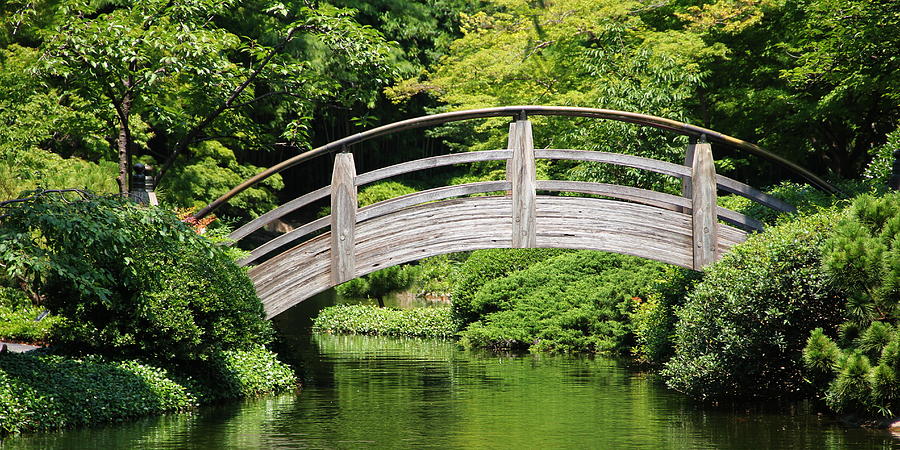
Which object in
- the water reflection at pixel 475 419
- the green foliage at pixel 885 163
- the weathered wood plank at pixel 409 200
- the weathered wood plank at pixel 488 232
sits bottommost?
the water reflection at pixel 475 419

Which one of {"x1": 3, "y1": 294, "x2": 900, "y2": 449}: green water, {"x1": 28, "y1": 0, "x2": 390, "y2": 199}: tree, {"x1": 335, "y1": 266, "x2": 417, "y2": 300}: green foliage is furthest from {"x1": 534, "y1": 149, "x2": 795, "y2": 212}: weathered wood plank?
{"x1": 335, "y1": 266, "x2": 417, "y2": 300}: green foliage

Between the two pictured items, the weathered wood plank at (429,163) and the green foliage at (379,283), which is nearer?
the weathered wood plank at (429,163)

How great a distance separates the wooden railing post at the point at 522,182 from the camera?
13305 mm

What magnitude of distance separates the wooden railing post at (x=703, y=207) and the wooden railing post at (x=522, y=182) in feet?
7.35

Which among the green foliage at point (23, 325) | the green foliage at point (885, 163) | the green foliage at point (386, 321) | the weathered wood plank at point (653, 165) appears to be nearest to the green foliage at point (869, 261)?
the weathered wood plank at point (653, 165)

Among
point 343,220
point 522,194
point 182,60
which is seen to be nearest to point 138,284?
point 343,220

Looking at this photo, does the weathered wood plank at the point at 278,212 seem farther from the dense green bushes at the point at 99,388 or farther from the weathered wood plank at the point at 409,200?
the dense green bushes at the point at 99,388

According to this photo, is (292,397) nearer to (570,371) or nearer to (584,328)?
(570,371)

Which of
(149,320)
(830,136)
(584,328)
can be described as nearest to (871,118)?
(830,136)

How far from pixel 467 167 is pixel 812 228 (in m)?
23.1

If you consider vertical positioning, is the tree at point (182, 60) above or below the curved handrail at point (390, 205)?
above

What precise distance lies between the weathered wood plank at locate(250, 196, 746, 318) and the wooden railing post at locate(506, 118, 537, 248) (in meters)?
0.12

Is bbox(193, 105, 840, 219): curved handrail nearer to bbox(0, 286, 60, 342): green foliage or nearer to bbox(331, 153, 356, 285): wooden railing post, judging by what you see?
bbox(331, 153, 356, 285): wooden railing post

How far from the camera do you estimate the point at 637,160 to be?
13414mm
